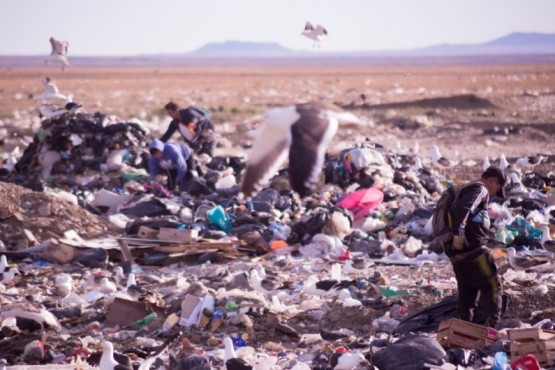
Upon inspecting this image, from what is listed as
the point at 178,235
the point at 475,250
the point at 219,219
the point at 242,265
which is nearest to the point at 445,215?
the point at 475,250

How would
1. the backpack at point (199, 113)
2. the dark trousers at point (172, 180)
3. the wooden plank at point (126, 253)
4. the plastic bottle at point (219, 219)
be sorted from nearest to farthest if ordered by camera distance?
1. the wooden plank at point (126, 253)
2. the plastic bottle at point (219, 219)
3. the dark trousers at point (172, 180)
4. the backpack at point (199, 113)

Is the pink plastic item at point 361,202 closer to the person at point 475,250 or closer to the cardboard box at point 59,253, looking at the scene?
the cardboard box at point 59,253

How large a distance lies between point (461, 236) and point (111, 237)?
4.94 m

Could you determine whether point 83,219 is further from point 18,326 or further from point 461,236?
point 461,236

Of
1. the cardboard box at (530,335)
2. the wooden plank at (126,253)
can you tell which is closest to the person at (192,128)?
the wooden plank at (126,253)

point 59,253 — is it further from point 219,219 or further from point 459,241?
point 459,241

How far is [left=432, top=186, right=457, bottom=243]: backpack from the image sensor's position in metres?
6.05

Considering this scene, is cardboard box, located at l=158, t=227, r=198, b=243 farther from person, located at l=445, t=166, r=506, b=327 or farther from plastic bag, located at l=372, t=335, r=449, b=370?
plastic bag, located at l=372, t=335, r=449, b=370

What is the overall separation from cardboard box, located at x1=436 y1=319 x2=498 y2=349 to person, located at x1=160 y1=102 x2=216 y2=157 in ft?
24.4

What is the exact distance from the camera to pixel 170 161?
12.3 meters

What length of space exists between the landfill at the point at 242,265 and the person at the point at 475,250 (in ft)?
0.97

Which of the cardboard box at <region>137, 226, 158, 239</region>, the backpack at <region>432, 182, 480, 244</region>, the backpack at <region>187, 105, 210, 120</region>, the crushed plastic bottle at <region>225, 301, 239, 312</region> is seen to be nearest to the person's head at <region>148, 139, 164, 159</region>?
the backpack at <region>187, 105, 210, 120</region>

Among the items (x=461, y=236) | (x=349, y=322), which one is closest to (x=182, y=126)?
(x=349, y=322)

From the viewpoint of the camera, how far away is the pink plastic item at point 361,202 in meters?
10.7
